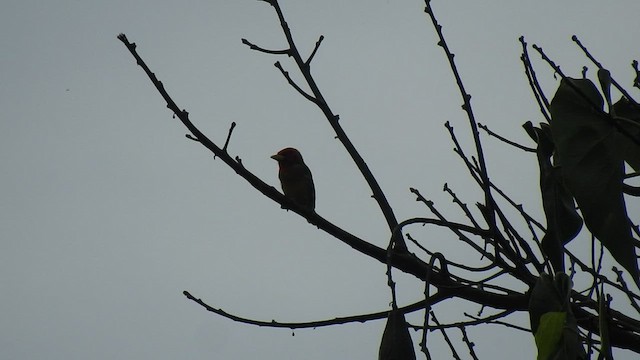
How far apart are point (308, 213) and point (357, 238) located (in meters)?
0.21

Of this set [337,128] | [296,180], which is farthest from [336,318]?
[296,180]

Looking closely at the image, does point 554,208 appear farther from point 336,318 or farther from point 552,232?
point 336,318

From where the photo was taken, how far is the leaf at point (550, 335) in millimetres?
1115

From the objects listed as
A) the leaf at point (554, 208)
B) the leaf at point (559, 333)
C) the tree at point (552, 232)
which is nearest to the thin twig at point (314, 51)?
the tree at point (552, 232)

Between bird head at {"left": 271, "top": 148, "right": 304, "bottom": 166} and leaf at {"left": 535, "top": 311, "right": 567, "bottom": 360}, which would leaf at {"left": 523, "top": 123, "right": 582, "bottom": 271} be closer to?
leaf at {"left": 535, "top": 311, "right": 567, "bottom": 360}

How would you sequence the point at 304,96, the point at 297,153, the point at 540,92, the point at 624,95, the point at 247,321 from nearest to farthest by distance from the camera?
the point at 624,95
the point at 540,92
the point at 247,321
the point at 304,96
the point at 297,153

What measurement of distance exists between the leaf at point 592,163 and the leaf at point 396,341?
0.43 metres

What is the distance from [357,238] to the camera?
7.73 feet

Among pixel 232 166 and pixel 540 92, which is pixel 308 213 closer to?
pixel 232 166

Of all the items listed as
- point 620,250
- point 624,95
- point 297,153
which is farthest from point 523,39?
point 297,153

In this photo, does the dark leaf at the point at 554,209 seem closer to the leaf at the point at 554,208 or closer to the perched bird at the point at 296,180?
the leaf at the point at 554,208

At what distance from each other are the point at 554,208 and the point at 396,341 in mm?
430

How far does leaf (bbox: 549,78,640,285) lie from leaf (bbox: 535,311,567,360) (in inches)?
10.8

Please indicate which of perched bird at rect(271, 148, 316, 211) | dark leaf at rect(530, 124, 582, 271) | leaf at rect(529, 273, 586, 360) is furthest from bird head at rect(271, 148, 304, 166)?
leaf at rect(529, 273, 586, 360)
